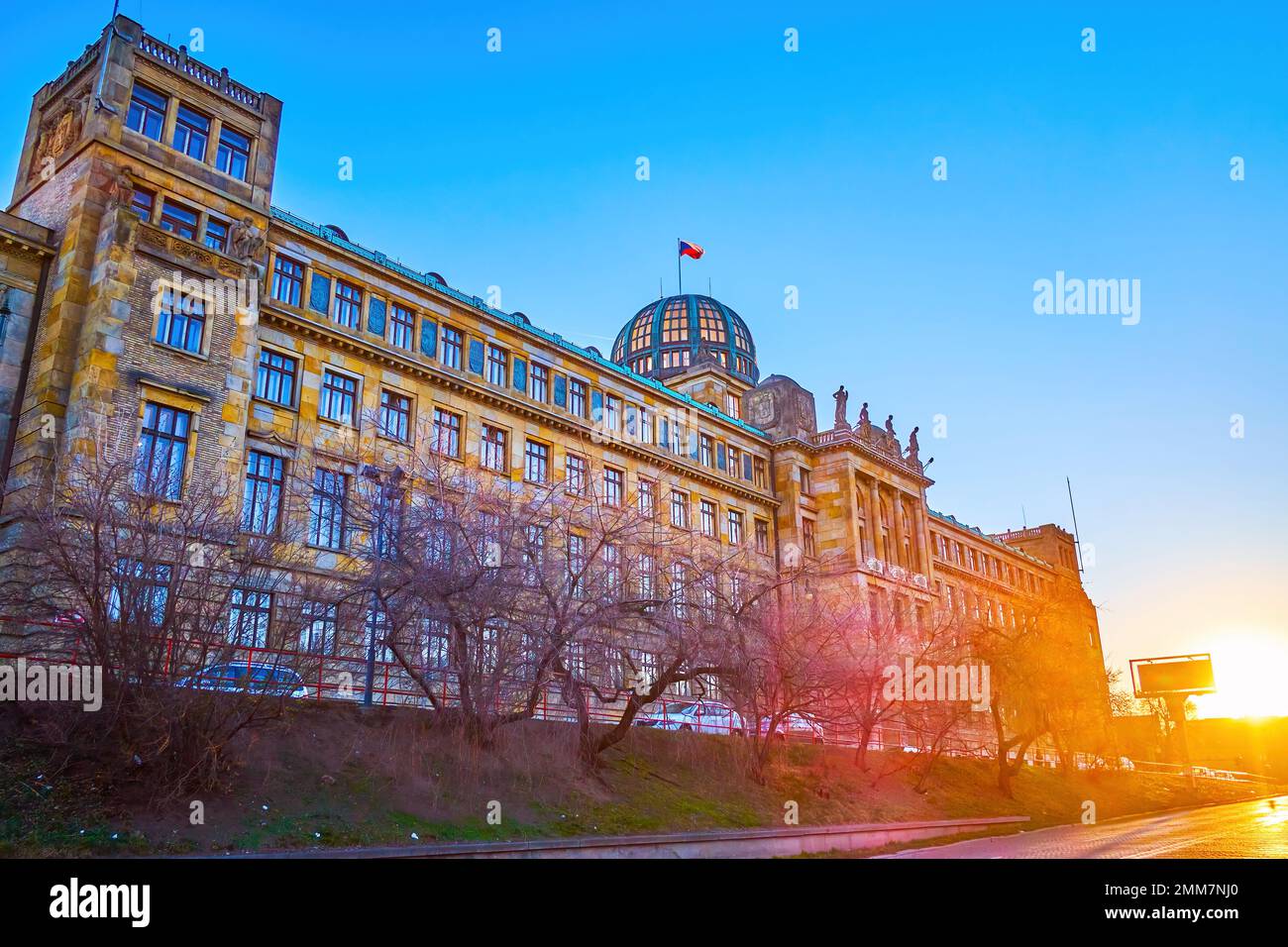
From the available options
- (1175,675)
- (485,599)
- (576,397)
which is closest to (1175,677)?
(1175,675)

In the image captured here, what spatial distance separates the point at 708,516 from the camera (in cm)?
5731

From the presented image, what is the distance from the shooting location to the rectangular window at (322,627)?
73.3ft

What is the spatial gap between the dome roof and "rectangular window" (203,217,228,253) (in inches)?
1894

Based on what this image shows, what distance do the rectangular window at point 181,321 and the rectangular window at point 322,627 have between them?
40.0ft

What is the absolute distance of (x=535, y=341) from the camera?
47.5 meters

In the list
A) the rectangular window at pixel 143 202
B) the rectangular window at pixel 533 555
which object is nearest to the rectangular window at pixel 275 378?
the rectangular window at pixel 143 202

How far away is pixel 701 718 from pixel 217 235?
25313mm

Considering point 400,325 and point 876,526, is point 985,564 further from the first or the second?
point 400,325

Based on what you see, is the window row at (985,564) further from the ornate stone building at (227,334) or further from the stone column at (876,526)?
the ornate stone building at (227,334)

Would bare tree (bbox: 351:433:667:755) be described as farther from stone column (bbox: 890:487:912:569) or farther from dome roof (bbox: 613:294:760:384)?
dome roof (bbox: 613:294:760:384)

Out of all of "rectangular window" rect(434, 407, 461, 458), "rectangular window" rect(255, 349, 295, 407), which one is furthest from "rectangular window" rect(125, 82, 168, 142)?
"rectangular window" rect(434, 407, 461, 458)
